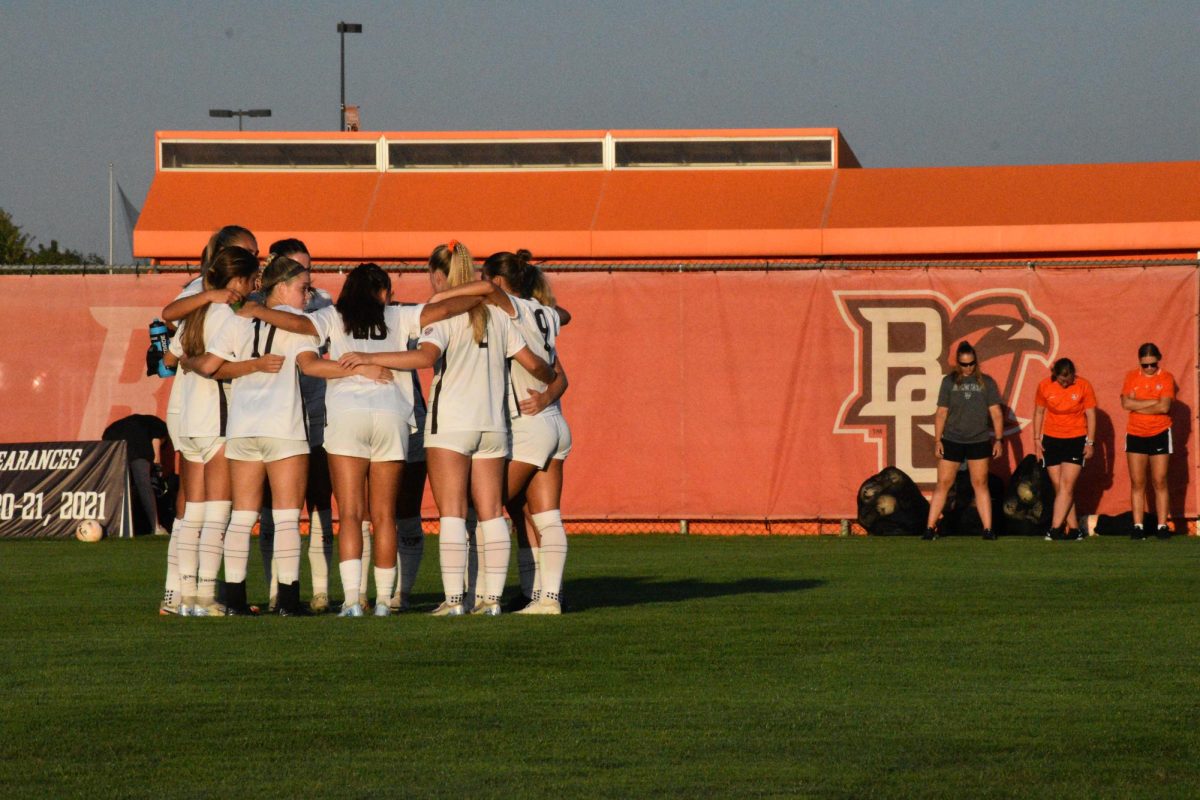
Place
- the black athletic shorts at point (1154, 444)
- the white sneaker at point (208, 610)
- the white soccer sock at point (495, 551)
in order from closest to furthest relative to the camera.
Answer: the white soccer sock at point (495, 551) < the white sneaker at point (208, 610) < the black athletic shorts at point (1154, 444)

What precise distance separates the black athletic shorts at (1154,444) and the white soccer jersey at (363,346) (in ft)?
33.2

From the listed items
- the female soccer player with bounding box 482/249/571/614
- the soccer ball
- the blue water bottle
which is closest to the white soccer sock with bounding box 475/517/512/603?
the female soccer player with bounding box 482/249/571/614

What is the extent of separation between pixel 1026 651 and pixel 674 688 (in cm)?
198

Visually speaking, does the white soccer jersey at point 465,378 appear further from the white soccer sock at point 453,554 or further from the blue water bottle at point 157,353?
the blue water bottle at point 157,353

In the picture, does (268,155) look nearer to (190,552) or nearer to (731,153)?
(731,153)

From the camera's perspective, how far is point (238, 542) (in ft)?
29.3

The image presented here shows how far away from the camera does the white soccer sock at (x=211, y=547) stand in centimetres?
910

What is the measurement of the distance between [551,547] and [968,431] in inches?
331

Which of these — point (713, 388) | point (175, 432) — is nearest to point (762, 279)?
point (713, 388)

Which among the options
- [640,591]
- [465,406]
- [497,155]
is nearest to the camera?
[465,406]

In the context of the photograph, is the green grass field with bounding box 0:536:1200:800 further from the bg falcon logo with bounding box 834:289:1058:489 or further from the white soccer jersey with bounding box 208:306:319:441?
the bg falcon logo with bounding box 834:289:1058:489

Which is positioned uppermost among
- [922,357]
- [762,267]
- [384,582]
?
[762,267]

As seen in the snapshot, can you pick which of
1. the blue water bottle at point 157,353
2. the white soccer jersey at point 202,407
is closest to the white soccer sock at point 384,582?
the white soccer jersey at point 202,407

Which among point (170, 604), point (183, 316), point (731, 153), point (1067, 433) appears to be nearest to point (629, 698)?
point (183, 316)
